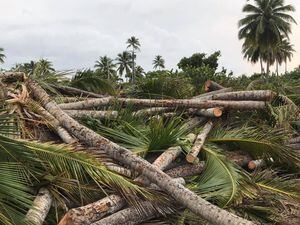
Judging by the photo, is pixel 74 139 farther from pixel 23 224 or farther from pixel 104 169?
pixel 23 224

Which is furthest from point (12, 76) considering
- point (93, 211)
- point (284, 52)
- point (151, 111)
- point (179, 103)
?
point (284, 52)

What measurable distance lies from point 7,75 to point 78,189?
120 inches

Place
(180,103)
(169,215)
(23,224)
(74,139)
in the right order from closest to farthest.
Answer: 1. (23,224)
2. (169,215)
3. (74,139)
4. (180,103)

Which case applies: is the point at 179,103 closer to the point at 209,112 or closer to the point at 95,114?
the point at 209,112

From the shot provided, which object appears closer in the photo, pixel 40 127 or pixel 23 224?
pixel 23 224

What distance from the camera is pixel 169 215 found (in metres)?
5.12

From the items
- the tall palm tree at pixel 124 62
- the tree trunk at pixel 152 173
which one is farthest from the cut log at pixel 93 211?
the tall palm tree at pixel 124 62

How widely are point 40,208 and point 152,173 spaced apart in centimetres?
130

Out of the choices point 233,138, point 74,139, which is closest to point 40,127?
point 74,139

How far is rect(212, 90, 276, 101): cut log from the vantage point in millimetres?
7764

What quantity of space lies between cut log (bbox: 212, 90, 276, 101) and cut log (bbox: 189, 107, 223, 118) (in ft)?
1.63

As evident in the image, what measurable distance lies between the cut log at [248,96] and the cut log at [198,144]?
0.74m

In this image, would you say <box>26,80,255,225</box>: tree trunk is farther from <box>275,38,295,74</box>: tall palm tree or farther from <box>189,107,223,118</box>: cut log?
<box>275,38,295,74</box>: tall palm tree

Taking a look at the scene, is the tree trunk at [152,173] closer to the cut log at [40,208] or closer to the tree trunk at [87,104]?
the tree trunk at [87,104]
